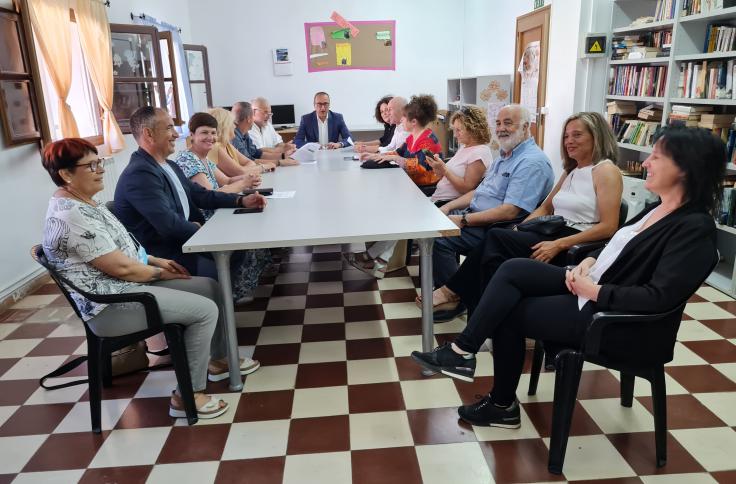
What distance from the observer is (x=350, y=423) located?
2.13m

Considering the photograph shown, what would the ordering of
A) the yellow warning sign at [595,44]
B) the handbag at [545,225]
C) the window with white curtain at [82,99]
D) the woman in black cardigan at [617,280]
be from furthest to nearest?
the window with white curtain at [82,99] < the yellow warning sign at [595,44] < the handbag at [545,225] < the woman in black cardigan at [617,280]

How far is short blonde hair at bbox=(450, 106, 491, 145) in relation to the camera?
3275 millimetres

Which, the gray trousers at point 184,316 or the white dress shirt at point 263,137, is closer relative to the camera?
the gray trousers at point 184,316

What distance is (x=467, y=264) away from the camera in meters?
2.81

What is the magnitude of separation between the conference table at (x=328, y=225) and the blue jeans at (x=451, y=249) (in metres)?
0.31

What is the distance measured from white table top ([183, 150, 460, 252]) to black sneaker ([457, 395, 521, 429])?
2.32 feet

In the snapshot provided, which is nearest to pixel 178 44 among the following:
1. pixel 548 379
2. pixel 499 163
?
pixel 499 163

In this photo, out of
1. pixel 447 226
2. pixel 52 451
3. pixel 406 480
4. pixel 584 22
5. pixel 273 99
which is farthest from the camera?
pixel 273 99

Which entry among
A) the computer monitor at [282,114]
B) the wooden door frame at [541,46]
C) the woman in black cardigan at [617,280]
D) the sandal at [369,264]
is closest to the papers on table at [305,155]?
the sandal at [369,264]

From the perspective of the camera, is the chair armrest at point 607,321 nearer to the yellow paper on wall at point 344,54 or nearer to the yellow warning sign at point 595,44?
the yellow warning sign at point 595,44

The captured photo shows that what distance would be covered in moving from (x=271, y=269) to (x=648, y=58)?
328cm

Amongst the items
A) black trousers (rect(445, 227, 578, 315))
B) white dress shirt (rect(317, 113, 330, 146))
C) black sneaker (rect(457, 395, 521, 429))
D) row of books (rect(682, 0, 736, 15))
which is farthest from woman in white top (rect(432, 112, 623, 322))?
white dress shirt (rect(317, 113, 330, 146))

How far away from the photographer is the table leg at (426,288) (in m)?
2.36

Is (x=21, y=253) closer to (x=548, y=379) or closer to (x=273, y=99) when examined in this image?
(x=548, y=379)
